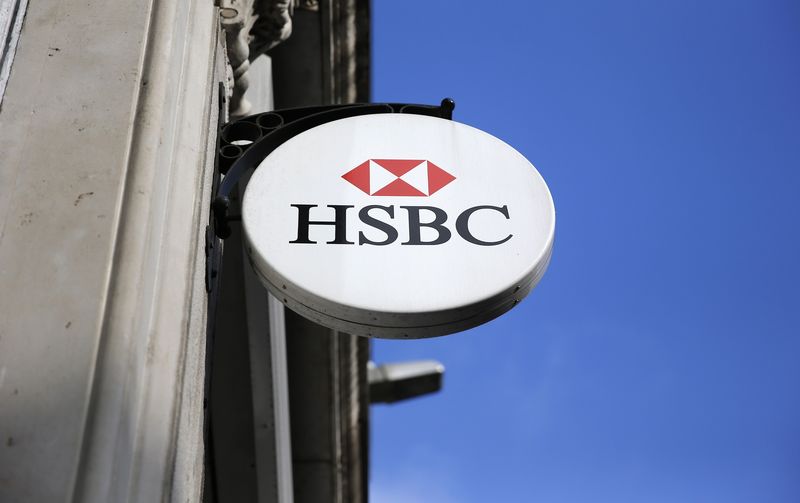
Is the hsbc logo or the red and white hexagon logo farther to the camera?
the red and white hexagon logo

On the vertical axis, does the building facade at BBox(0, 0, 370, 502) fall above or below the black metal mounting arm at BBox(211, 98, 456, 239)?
below

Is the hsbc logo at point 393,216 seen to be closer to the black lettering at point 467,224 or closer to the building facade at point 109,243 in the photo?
the black lettering at point 467,224

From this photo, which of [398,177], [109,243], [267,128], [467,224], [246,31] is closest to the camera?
[109,243]

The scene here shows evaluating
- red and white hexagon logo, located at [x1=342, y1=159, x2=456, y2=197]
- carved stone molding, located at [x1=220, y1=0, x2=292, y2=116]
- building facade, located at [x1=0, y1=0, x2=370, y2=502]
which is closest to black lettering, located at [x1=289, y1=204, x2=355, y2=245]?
red and white hexagon logo, located at [x1=342, y1=159, x2=456, y2=197]

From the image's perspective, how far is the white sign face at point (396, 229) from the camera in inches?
140

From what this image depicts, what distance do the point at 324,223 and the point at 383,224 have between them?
0.75 feet

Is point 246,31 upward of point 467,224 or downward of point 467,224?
upward

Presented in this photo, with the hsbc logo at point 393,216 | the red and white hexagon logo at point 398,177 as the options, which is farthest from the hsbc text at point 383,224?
the red and white hexagon logo at point 398,177

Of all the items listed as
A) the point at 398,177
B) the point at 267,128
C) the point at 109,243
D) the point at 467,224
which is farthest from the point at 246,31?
the point at 109,243

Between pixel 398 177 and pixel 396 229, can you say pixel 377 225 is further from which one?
pixel 398 177

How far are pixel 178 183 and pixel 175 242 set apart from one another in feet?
0.80

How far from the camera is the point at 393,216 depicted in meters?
3.84

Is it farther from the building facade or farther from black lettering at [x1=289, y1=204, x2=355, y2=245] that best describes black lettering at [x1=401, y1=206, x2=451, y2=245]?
the building facade

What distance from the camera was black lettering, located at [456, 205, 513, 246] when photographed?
12.4 ft
